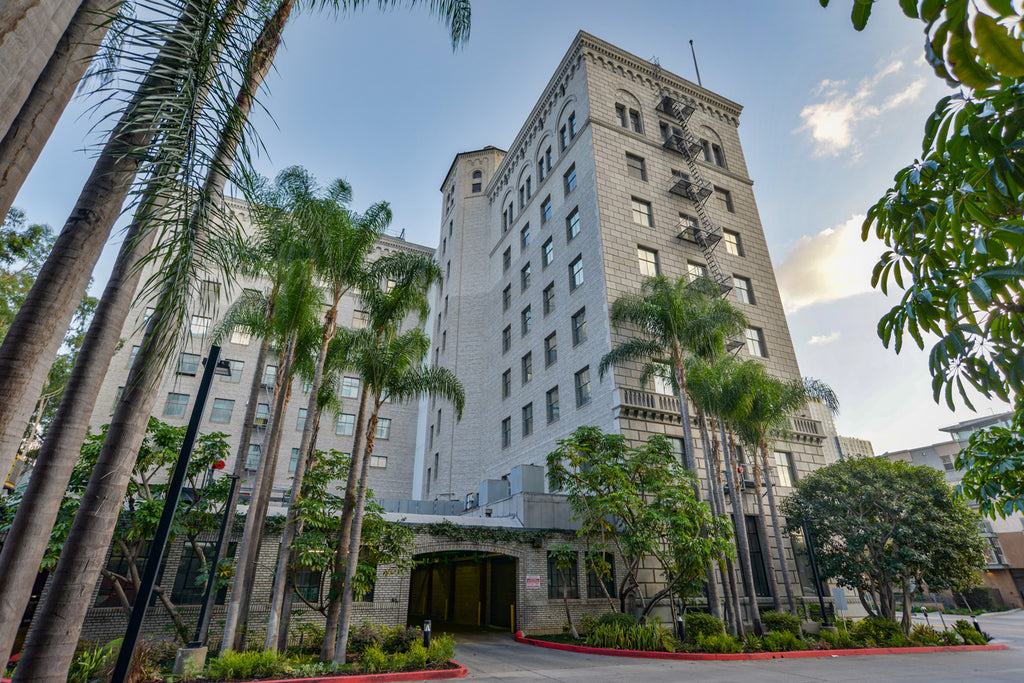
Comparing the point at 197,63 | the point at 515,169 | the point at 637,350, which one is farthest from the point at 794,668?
the point at 515,169

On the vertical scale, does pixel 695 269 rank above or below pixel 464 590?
above

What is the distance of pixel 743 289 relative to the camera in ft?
103

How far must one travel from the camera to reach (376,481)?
136ft

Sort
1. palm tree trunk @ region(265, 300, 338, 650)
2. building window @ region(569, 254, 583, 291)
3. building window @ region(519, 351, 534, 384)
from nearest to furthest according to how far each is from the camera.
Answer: palm tree trunk @ region(265, 300, 338, 650) → building window @ region(569, 254, 583, 291) → building window @ region(519, 351, 534, 384)

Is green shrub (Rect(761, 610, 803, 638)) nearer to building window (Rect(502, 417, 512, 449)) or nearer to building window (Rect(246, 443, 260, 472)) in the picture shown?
building window (Rect(502, 417, 512, 449))

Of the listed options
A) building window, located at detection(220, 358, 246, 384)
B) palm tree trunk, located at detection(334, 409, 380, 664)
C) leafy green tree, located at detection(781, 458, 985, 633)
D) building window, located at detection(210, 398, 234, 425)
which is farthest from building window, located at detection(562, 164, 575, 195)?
building window, located at detection(210, 398, 234, 425)

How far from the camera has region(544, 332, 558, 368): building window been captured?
3041 centimetres

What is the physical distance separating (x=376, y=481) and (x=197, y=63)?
4088cm

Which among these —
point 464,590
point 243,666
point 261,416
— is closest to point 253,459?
point 261,416

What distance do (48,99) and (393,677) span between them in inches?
497

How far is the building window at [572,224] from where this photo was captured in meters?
30.8

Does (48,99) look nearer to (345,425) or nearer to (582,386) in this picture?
(582,386)

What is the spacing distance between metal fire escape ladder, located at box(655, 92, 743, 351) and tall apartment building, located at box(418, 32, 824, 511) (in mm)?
169

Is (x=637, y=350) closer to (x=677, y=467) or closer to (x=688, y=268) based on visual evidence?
(x=677, y=467)
